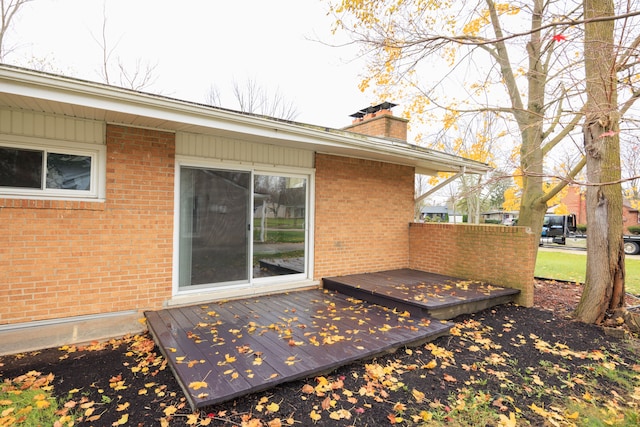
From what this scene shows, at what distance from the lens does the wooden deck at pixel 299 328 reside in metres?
2.75

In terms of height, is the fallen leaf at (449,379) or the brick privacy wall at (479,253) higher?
the brick privacy wall at (479,253)

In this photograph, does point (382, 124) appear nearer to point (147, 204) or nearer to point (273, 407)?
point (147, 204)

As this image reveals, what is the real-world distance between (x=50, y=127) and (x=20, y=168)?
560mm

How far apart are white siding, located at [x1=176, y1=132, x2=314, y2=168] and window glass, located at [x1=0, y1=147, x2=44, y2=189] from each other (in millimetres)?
1537

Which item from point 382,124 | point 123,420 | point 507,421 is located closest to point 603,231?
point 507,421

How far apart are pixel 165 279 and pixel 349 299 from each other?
109 inches

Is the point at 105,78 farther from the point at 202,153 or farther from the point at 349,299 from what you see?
the point at 349,299

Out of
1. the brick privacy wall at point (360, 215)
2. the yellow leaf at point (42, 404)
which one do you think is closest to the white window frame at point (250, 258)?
the brick privacy wall at point (360, 215)

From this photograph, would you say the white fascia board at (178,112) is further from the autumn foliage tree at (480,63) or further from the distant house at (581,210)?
the distant house at (581,210)

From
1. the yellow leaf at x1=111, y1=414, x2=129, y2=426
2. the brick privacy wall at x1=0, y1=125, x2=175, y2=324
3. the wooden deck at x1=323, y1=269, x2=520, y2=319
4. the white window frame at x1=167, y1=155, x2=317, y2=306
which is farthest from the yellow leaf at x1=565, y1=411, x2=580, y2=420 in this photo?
the brick privacy wall at x1=0, y1=125, x2=175, y2=324

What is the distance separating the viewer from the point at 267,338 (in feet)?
11.5

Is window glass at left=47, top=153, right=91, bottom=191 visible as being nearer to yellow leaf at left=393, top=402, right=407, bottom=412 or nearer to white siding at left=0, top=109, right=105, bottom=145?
white siding at left=0, top=109, right=105, bottom=145

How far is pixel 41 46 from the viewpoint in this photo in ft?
42.6

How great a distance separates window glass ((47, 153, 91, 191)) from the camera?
378cm
